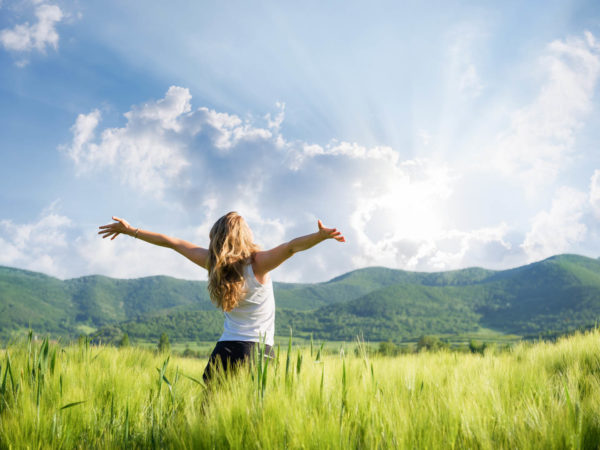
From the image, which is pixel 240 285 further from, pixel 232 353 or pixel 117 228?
pixel 117 228

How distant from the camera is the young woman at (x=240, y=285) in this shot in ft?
12.1

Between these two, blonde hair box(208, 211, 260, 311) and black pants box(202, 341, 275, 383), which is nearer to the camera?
black pants box(202, 341, 275, 383)

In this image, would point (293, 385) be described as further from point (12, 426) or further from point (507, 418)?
point (12, 426)

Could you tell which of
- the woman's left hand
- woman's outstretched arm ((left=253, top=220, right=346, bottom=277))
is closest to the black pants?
woman's outstretched arm ((left=253, top=220, right=346, bottom=277))

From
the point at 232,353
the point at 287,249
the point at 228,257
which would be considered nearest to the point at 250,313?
the point at 232,353

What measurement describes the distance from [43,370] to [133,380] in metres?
0.93

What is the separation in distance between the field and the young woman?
0.57m

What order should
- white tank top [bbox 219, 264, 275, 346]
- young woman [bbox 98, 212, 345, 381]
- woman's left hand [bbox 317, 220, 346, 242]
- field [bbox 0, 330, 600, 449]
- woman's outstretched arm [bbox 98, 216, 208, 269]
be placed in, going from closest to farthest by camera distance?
field [bbox 0, 330, 600, 449], woman's left hand [bbox 317, 220, 346, 242], young woman [bbox 98, 212, 345, 381], white tank top [bbox 219, 264, 275, 346], woman's outstretched arm [bbox 98, 216, 208, 269]

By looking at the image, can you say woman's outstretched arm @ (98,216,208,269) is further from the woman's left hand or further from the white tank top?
the woman's left hand

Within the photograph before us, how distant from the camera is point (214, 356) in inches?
147

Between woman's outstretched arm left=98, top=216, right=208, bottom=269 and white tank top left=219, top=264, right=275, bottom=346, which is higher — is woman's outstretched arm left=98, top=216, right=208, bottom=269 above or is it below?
above

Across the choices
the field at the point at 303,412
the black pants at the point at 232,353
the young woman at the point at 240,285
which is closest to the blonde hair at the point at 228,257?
the young woman at the point at 240,285

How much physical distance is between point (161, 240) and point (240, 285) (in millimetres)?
1485

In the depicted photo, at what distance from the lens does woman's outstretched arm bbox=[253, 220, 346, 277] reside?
339cm
